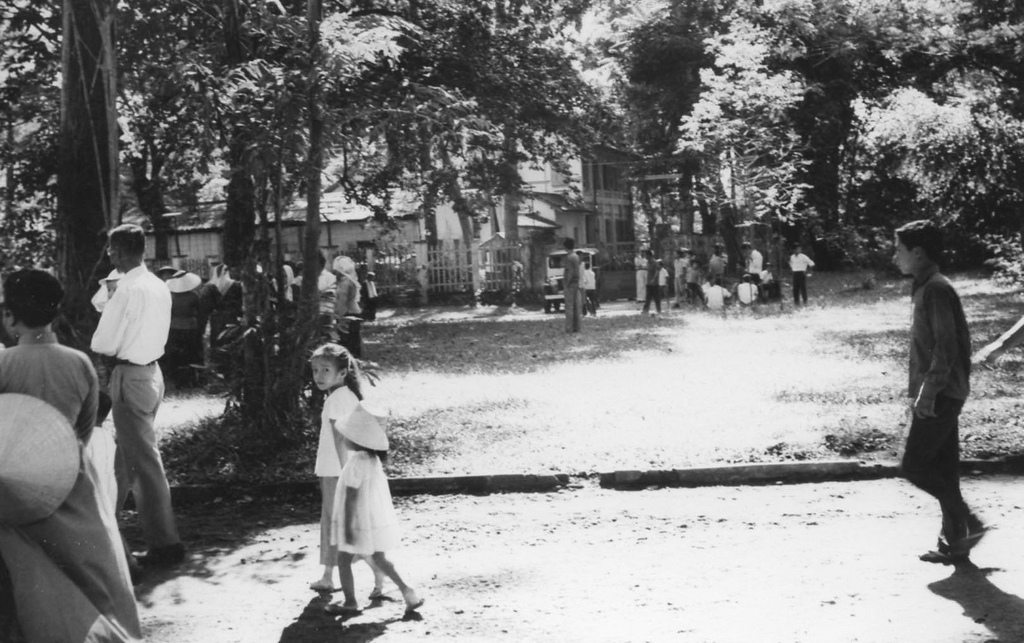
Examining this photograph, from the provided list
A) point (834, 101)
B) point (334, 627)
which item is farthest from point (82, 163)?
point (834, 101)

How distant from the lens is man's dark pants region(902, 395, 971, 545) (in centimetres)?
673

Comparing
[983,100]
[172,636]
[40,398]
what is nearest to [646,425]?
[172,636]

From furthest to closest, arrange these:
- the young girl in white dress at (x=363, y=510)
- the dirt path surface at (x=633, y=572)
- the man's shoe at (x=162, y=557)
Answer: the man's shoe at (x=162, y=557), the young girl in white dress at (x=363, y=510), the dirt path surface at (x=633, y=572)

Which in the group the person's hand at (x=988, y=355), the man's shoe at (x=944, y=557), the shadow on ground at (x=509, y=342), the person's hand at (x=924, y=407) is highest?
the person's hand at (x=988, y=355)

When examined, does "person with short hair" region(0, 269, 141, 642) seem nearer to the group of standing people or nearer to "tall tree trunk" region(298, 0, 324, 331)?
the group of standing people

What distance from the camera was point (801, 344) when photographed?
19047mm

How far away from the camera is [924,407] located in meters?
6.67

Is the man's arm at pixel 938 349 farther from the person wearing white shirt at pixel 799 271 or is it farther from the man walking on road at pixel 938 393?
the person wearing white shirt at pixel 799 271

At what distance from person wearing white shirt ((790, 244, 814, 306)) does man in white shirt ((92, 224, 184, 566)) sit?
76.8 ft

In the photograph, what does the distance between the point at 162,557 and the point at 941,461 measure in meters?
4.68

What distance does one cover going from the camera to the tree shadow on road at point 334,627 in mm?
5844

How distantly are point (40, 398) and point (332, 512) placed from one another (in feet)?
7.72

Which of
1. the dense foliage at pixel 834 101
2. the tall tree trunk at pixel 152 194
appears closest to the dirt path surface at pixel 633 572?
the dense foliage at pixel 834 101

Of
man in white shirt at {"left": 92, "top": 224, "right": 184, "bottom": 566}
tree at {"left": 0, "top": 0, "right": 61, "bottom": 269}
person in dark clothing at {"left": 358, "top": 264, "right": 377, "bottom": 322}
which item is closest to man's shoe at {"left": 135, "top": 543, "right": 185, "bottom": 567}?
man in white shirt at {"left": 92, "top": 224, "right": 184, "bottom": 566}
